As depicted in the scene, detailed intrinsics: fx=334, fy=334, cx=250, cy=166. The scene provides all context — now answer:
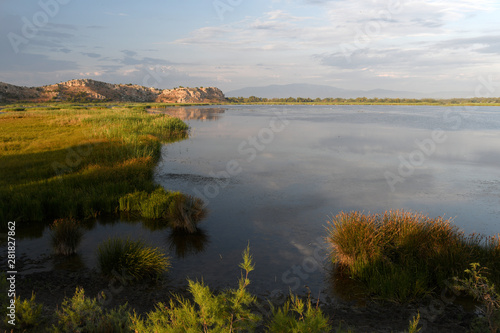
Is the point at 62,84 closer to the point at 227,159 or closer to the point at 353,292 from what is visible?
the point at 227,159

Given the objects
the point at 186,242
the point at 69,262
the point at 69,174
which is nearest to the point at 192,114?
the point at 69,174

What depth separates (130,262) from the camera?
8430 millimetres

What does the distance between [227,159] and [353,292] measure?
1860 cm

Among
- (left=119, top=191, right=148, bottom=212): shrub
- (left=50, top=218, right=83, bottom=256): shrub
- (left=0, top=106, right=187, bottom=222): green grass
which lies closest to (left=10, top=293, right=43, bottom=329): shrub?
(left=50, top=218, right=83, bottom=256): shrub

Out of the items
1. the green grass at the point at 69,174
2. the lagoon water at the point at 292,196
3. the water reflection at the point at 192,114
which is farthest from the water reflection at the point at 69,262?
the water reflection at the point at 192,114

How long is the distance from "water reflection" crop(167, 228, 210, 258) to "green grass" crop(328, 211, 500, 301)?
4226 millimetres

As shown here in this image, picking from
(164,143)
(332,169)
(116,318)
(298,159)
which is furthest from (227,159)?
(116,318)

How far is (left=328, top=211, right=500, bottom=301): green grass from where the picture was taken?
7.73 m

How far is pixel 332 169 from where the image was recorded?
73.5 ft

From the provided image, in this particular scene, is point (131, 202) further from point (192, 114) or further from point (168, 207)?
point (192, 114)

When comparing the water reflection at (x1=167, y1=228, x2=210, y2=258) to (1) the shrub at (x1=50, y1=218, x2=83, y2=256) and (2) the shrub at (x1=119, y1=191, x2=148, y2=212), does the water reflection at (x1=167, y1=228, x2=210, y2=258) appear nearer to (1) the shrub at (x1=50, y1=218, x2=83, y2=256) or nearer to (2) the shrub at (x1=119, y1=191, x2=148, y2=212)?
(2) the shrub at (x1=119, y1=191, x2=148, y2=212)

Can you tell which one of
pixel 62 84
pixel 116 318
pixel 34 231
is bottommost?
pixel 34 231

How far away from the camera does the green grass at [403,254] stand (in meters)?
7.73

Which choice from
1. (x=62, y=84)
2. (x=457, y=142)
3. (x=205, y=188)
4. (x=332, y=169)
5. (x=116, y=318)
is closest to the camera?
(x=116, y=318)
